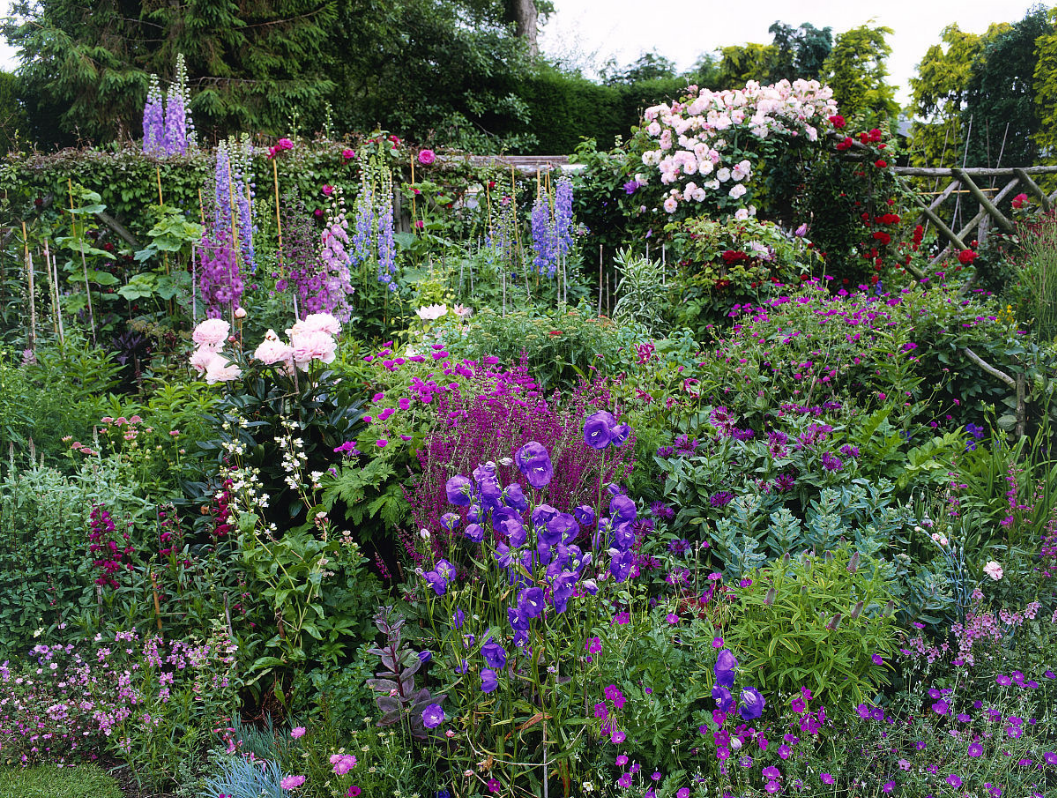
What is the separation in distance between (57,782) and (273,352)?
5.11ft

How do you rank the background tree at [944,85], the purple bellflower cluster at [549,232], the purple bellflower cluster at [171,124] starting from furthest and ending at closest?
1. the background tree at [944,85]
2. the purple bellflower cluster at [171,124]
3. the purple bellflower cluster at [549,232]

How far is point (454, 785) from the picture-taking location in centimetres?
184

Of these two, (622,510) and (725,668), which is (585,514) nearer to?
(622,510)

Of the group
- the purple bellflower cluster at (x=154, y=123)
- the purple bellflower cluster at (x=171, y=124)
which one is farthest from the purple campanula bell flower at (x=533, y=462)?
the purple bellflower cluster at (x=154, y=123)

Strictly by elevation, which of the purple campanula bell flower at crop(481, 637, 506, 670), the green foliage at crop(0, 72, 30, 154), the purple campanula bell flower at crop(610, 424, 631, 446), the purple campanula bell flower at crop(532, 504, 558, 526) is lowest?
the purple campanula bell flower at crop(481, 637, 506, 670)

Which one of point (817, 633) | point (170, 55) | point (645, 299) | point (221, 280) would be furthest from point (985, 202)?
point (170, 55)

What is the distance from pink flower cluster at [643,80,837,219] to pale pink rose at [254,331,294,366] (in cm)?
502

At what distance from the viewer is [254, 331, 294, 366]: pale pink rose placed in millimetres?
2779

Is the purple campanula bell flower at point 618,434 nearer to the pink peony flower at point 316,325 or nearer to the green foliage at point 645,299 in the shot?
the pink peony flower at point 316,325

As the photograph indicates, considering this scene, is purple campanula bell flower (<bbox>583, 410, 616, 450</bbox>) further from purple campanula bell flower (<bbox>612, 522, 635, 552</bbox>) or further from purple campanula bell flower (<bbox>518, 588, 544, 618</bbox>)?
purple campanula bell flower (<bbox>518, 588, 544, 618</bbox>)

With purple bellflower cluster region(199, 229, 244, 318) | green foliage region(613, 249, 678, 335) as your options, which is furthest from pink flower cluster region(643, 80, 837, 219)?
purple bellflower cluster region(199, 229, 244, 318)

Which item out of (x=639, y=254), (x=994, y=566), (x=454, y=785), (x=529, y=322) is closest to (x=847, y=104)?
(x=639, y=254)

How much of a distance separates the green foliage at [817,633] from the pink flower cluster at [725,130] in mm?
5504

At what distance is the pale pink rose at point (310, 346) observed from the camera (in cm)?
289
